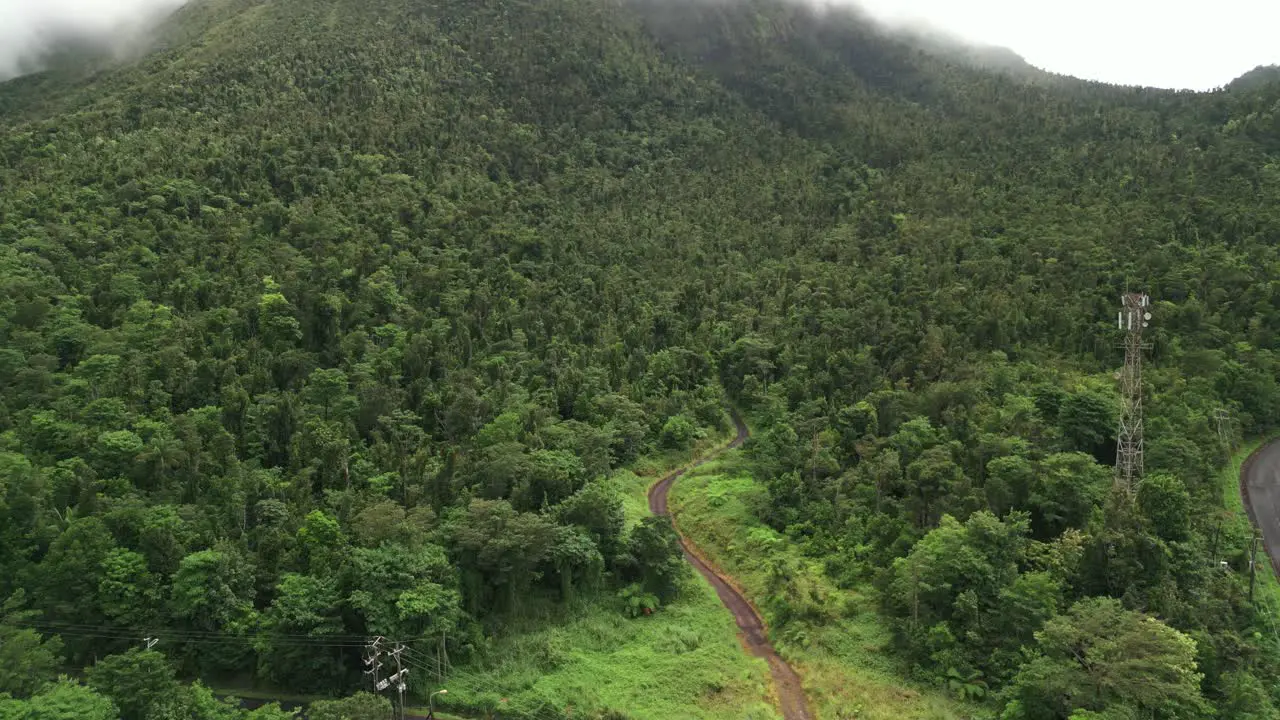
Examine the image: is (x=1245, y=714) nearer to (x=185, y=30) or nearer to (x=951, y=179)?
(x=951, y=179)

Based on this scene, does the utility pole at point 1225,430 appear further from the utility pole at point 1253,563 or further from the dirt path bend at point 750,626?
the dirt path bend at point 750,626

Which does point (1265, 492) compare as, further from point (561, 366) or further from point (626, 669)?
point (561, 366)

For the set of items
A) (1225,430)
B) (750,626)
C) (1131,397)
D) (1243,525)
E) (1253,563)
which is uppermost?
(1131,397)

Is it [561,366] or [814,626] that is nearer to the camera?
[814,626]

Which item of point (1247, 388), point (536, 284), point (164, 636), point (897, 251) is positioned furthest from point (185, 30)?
point (1247, 388)

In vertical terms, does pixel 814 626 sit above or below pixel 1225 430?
below

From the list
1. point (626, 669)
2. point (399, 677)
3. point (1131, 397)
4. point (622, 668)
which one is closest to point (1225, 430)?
point (1131, 397)
